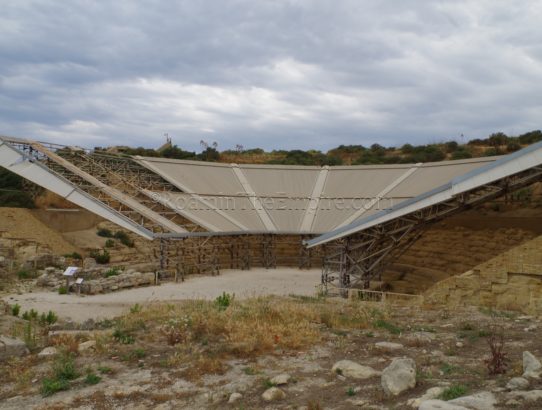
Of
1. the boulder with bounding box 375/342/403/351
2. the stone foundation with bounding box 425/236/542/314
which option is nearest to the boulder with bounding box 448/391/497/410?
the boulder with bounding box 375/342/403/351

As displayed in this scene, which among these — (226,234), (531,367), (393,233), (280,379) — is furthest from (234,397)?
(226,234)

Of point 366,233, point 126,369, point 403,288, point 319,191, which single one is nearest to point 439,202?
point 366,233

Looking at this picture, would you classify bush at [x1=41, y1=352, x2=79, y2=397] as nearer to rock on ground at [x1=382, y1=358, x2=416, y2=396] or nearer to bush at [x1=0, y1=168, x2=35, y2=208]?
rock on ground at [x1=382, y1=358, x2=416, y2=396]

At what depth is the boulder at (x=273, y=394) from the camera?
6717 mm

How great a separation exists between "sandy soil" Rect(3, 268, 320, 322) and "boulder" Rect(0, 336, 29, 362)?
511 centimetres

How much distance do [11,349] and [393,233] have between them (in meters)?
13.1

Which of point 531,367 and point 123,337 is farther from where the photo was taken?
point 123,337

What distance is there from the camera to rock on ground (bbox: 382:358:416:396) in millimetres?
6391

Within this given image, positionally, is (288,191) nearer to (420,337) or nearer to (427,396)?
(420,337)

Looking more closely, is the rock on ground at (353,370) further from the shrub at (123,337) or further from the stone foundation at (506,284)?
the stone foundation at (506,284)

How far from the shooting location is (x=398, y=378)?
21.4ft

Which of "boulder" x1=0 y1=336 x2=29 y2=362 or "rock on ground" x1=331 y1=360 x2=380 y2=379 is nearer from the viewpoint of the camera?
"rock on ground" x1=331 y1=360 x2=380 y2=379

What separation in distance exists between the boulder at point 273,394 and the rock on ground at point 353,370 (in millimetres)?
1175

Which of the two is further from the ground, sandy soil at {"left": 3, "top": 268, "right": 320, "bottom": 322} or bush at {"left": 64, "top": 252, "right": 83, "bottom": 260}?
bush at {"left": 64, "top": 252, "right": 83, "bottom": 260}
